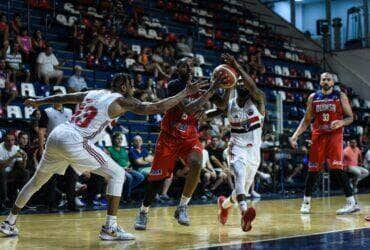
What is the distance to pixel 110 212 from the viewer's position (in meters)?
6.13

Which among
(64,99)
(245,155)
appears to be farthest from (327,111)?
(64,99)

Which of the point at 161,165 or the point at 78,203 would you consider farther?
the point at 78,203

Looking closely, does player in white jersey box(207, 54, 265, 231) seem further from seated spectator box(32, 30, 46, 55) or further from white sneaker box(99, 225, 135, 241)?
seated spectator box(32, 30, 46, 55)

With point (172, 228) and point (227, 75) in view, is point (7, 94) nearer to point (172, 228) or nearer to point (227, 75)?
point (172, 228)

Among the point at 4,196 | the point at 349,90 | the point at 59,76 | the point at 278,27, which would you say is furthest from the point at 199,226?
the point at 278,27

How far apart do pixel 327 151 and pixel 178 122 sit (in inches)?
114

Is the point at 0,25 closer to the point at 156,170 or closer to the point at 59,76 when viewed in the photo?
the point at 59,76

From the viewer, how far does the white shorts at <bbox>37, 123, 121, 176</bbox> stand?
607 cm

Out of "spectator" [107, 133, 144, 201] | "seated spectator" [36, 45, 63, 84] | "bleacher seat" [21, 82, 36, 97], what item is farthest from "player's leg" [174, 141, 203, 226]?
"seated spectator" [36, 45, 63, 84]

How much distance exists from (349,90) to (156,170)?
60.3 feet

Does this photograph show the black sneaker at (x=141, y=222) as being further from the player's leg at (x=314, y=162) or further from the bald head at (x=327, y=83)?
the bald head at (x=327, y=83)

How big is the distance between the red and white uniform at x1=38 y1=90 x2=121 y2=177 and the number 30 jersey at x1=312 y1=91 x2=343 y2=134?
405cm

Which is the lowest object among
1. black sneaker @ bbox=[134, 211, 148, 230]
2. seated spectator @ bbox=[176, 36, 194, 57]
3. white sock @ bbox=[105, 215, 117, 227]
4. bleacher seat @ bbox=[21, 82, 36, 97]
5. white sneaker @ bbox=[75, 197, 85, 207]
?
white sneaker @ bbox=[75, 197, 85, 207]

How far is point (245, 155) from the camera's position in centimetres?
730
